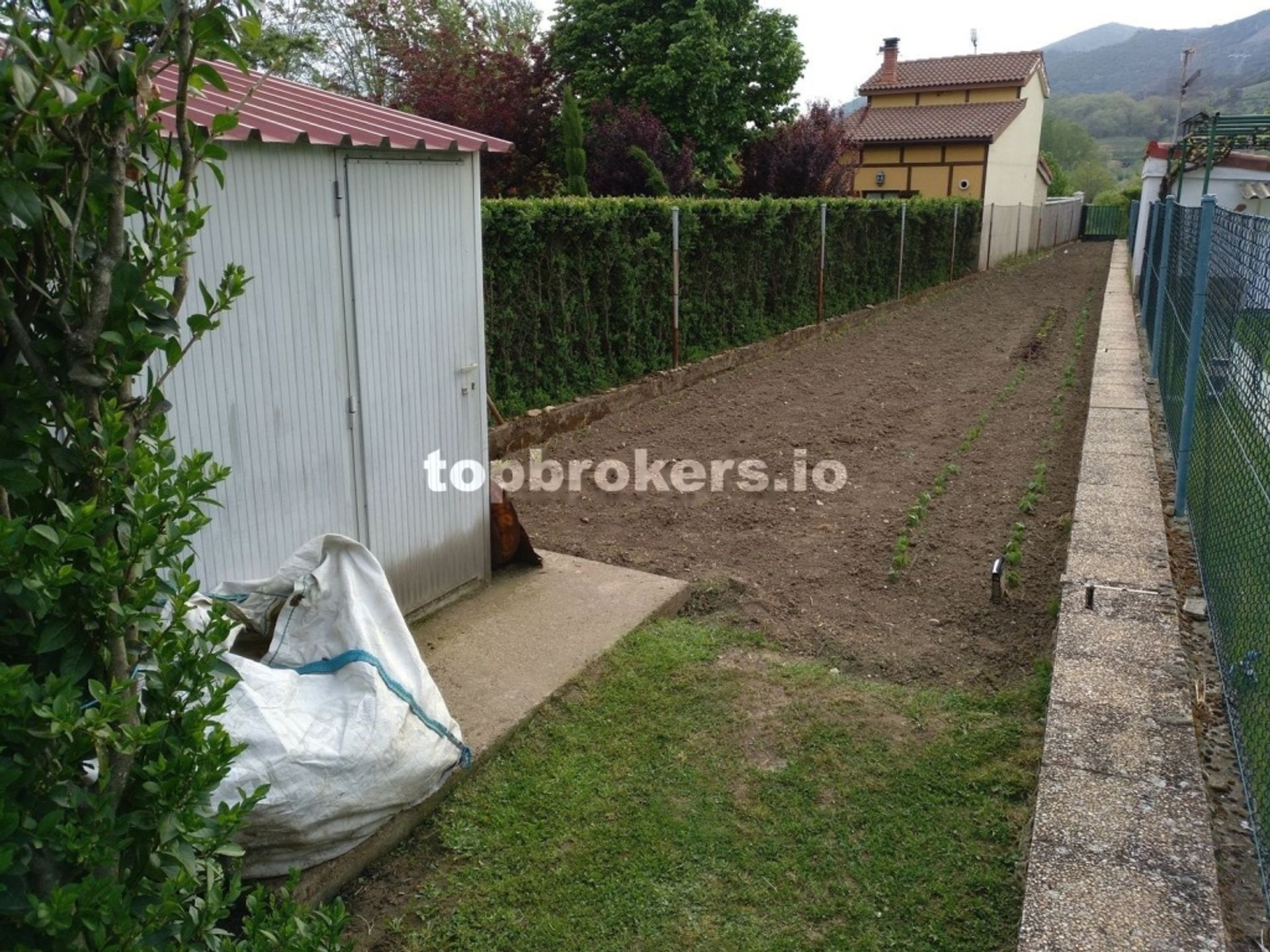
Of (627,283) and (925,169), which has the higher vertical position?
(925,169)

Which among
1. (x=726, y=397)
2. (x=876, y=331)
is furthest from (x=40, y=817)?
(x=876, y=331)

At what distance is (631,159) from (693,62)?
3888 mm

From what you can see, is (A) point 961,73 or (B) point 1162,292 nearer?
(B) point 1162,292

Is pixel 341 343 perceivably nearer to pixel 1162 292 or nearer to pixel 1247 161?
pixel 1162 292

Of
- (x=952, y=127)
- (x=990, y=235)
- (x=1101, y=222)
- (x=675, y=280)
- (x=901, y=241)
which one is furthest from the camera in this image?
(x=1101, y=222)

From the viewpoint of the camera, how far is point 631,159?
60.3 feet

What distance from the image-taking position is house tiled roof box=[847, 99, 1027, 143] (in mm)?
32844

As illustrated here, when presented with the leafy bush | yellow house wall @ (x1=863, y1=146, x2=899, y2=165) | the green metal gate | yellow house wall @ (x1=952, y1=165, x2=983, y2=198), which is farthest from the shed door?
the green metal gate

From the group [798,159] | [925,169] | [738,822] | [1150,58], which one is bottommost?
[738,822]

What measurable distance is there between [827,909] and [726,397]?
27.6 ft

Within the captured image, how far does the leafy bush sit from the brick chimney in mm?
40933

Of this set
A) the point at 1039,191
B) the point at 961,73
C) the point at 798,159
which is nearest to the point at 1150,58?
the point at 1039,191

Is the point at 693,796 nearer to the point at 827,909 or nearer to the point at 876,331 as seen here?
the point at 827,909

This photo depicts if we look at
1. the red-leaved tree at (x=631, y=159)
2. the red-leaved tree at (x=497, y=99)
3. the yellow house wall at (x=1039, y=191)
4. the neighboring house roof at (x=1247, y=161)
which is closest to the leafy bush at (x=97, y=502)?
the red-leaved tree at (x=631, y=159)
